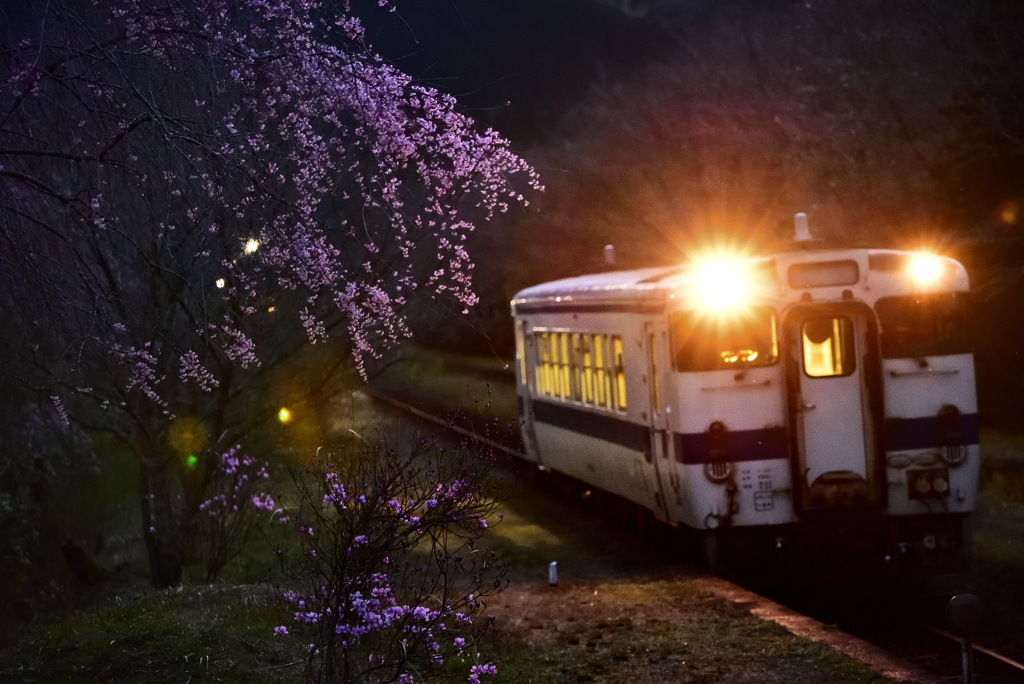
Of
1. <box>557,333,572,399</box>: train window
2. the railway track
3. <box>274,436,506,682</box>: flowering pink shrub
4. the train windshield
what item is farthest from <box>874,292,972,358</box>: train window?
<box>557,333,572,399</box>: train window

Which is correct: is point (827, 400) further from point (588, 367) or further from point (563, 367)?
point (563, 367)

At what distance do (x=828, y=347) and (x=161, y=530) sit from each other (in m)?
8.48

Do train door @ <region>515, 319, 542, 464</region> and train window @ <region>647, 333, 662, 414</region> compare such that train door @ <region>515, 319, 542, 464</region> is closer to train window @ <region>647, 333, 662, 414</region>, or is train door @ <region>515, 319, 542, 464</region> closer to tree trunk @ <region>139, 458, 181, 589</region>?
tree trunk @ <region>139, 458, 181, 589</region>

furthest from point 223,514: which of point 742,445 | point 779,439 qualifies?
point 779,439

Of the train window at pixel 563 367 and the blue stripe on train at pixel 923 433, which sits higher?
the train window at pixel 563 367

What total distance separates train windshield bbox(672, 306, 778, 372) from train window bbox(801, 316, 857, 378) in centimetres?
32

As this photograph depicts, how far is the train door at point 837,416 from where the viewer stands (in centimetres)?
Result: 1212

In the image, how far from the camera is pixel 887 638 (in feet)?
36.1

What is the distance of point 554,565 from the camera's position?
1321 cm

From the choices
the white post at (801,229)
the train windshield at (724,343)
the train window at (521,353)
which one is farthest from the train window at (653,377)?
the train window at (521,353)

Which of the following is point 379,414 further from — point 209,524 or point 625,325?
point 625,325

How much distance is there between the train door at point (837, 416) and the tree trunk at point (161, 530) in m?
8.01

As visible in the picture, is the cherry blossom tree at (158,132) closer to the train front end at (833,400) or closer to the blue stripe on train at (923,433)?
the train front end at (833,400)

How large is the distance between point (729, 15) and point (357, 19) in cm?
2253
